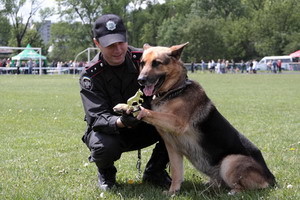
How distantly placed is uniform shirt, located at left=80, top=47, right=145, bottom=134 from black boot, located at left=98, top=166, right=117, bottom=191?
517mm

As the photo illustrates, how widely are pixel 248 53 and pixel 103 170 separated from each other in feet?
230

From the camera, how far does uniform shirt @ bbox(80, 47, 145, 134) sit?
3959 mm

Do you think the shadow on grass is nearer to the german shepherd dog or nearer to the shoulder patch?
the german shepherd dog

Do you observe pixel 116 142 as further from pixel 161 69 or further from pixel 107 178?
pixel 161 69

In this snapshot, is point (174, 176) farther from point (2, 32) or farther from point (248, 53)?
point (2, 32)

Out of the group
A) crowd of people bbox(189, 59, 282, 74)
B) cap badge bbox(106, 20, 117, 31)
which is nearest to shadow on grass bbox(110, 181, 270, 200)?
cap badge bbox(106, 20, 117, 31)

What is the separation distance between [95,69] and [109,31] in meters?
0.47

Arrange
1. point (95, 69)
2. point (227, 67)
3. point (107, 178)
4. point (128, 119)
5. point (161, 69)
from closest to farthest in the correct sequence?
point (128, 119) < point (161, 69) < point (95, 69) < point (107, 178) < point (227, 67)

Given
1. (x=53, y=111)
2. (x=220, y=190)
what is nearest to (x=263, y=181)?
(x=220, y=190)

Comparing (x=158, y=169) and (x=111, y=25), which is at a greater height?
(x=111, y=25)

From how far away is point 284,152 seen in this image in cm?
576

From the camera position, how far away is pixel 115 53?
4000mm

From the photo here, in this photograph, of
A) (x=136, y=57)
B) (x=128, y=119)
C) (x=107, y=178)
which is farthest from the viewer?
(x=136, y=57)

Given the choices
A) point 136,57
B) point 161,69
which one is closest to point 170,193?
point 161,69
